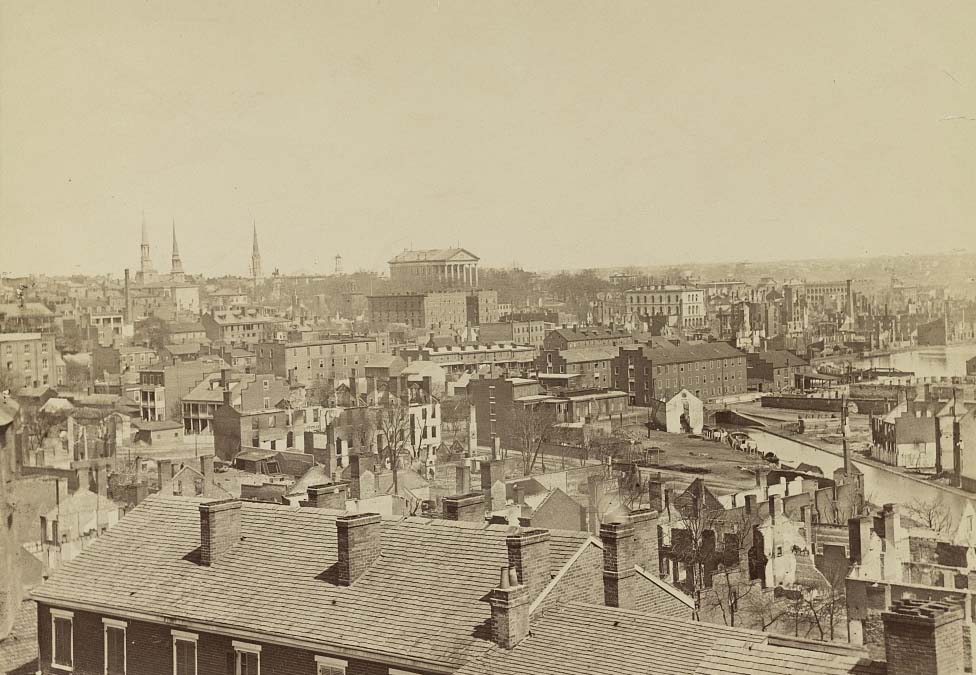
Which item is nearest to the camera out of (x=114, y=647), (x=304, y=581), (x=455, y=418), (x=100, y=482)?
(x=304, y=581)

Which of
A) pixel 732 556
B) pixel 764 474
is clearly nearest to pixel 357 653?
pixel 732 556

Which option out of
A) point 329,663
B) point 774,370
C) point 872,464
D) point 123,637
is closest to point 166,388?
point 774,370

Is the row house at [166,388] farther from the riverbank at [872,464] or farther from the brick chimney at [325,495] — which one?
the brick chimney at [325,495]

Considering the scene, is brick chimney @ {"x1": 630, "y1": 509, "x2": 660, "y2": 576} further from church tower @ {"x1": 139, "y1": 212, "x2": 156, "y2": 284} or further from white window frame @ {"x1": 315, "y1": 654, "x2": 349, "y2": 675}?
church tower @ {"x1": 139, "y1": 212, "x2": 156, "y2": 284}

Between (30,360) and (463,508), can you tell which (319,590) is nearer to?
(463,508)

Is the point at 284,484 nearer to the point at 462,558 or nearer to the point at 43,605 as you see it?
the point at 43,605
